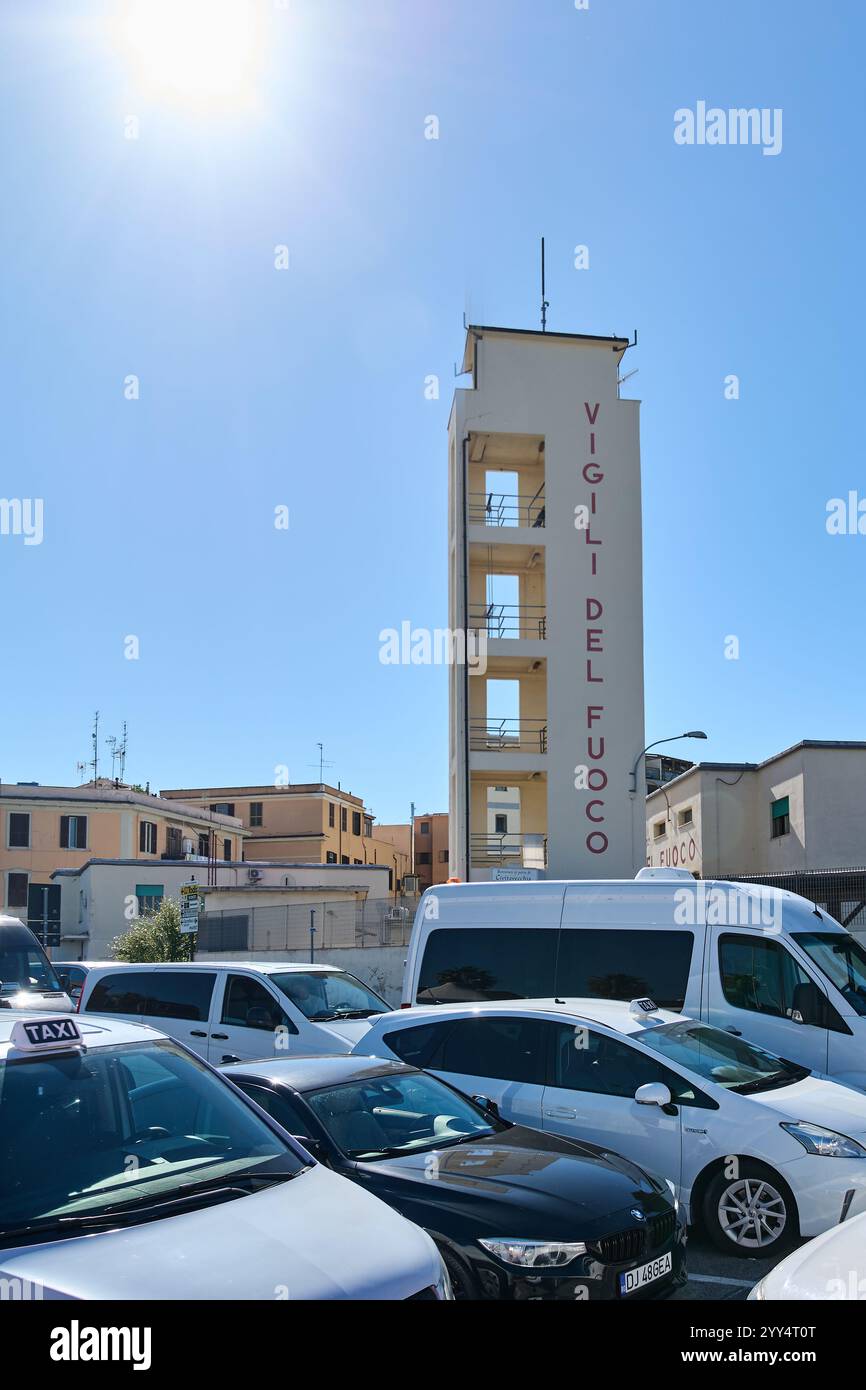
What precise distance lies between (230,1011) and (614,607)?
24357mm

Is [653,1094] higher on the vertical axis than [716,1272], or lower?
higher

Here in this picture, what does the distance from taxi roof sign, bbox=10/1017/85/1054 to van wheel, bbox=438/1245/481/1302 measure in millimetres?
1879

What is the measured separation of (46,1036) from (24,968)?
12.1 m

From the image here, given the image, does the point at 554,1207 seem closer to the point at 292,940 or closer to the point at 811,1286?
the point at 811,1286

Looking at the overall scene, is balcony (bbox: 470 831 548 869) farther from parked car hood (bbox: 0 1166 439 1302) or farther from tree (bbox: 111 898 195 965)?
parked car hood (bbox: 0 1166 439 1302)

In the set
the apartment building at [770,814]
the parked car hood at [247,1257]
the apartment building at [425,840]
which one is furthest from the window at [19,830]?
the parked car hood at [247,1257]

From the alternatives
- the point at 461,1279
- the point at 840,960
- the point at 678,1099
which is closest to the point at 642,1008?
the point at 678,1099

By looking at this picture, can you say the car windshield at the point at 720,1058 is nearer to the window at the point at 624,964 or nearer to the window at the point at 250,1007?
the window at the point at 624,964

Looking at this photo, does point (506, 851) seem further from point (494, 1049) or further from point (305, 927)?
point (494, 1049)

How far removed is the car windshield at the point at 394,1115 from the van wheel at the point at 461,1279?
83cm

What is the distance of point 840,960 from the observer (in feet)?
35.0

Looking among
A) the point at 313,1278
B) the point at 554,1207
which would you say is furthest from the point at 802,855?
the point at 313,1278

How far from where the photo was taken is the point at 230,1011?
478 inches

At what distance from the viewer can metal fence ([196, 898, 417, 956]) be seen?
90.9 ft
